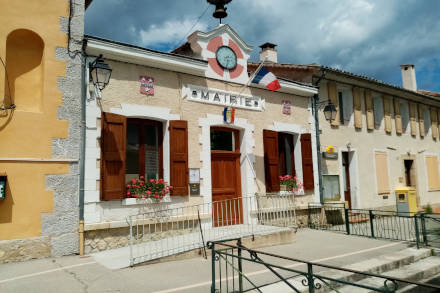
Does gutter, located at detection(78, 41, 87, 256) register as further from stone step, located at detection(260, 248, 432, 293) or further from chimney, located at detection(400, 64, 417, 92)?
chimney, located at detection(400, 64, 417, 92)

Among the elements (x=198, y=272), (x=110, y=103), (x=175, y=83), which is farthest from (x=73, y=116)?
(x=198, y=272)

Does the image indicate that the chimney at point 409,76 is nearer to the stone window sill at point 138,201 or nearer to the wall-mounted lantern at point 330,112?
the wall-mounted lantern at point 330,112

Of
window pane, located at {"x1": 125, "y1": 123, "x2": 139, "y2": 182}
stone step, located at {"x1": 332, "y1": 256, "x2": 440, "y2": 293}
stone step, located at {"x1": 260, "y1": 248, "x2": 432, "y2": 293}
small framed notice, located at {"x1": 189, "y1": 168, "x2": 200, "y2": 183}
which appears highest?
window pane, located at {"x1": 125, "y1": 123, "x2": 139, "y2": 182}

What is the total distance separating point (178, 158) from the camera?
Answer: 288 inches

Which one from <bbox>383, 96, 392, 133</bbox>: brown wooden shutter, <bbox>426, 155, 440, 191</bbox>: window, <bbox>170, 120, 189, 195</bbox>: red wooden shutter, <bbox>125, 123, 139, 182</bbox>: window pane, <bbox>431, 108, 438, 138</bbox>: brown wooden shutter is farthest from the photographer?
<bbox>431, 108, 438, 138</bbox>: brown wooden shutter

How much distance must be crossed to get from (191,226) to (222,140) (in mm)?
2362

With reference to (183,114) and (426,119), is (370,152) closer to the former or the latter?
(426,119)

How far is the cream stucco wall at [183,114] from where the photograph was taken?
6391 mm

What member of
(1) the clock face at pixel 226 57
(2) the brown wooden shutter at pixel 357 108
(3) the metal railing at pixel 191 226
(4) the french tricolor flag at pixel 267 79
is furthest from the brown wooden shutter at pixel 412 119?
(1) the clock face at pixel 226 57

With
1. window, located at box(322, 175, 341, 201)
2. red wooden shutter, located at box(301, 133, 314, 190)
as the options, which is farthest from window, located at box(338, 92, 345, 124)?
red wooden shutter, located at box(301, 133, 314, 190)

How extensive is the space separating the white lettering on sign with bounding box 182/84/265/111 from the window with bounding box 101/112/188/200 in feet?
2.60

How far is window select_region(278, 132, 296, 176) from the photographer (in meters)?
9.73

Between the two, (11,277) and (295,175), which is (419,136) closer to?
(295,175)

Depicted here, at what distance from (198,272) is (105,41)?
15.4 ft
